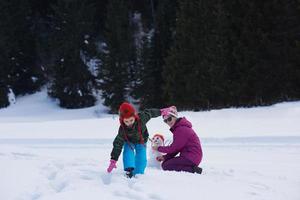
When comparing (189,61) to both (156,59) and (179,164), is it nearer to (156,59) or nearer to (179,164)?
(156,59)

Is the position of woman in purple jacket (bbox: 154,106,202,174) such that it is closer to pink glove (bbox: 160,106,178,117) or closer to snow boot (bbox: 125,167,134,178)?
pink glove (bbox: 160,106,178,117)

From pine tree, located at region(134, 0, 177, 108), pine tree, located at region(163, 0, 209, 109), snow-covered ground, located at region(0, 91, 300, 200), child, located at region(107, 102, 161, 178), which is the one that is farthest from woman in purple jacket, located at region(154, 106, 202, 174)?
pine tree, located at region(134, 0, 177, 108)

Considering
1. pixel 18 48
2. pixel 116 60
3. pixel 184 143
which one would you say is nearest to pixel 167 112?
pixel 184 143

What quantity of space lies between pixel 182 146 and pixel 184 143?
0.23 feet

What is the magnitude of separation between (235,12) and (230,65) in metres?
2.72

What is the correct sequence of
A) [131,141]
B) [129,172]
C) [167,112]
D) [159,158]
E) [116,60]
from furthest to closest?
[116,60], [159,158], [167,112], [131,141], [129,172]

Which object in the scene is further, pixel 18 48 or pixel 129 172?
pixel 18 48

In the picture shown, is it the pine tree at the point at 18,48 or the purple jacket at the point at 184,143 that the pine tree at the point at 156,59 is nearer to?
the pine tree at the point at 18,48

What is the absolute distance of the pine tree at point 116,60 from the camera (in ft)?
100

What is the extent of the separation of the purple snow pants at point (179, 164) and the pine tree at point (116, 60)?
2183 cm

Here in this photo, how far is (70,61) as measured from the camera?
33031 millimetres

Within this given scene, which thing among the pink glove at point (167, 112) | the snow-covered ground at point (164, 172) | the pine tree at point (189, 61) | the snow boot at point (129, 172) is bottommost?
the snow-covered ground at point (164, 172)

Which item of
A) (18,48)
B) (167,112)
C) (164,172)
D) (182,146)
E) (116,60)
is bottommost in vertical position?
(164,172)

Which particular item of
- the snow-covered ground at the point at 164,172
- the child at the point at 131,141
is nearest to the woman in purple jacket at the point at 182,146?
the snow-covered ground at the point at 164,172
